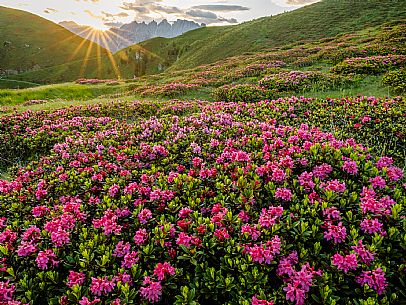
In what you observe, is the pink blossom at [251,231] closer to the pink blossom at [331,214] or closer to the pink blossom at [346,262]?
the pink blossom at [346,262]

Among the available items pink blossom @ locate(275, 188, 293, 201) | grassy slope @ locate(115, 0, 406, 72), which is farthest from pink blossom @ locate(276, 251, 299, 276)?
grassy slope @ locate(115, 0, 406, 72)

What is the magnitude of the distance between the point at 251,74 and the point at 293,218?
23.3 metres

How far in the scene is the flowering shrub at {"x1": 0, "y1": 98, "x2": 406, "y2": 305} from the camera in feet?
12.0

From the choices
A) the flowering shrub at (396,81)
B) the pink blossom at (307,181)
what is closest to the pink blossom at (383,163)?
the pink blossom at (307,181)

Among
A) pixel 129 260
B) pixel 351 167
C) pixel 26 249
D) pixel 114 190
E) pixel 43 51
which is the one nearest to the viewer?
pixel 129 260

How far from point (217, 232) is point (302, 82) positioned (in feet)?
55.6

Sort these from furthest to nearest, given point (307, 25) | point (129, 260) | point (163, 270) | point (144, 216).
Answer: point (307, 25), point (144, 216), point (129, 260), point (163, 270)

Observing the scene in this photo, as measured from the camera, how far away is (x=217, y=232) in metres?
4.26

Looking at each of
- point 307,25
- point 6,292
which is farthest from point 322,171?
point 307,25

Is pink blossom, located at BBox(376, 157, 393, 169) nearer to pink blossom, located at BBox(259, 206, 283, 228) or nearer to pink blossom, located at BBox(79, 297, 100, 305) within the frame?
pink blossom, located at BBox(259, 206, 283, 228)

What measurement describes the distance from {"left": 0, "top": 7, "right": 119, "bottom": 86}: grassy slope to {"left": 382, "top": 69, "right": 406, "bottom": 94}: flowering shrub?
148 m

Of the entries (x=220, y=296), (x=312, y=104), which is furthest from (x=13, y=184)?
(x=312, y=104)

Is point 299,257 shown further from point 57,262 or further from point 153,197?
point 57,262

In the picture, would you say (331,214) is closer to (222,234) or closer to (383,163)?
(222,234)
